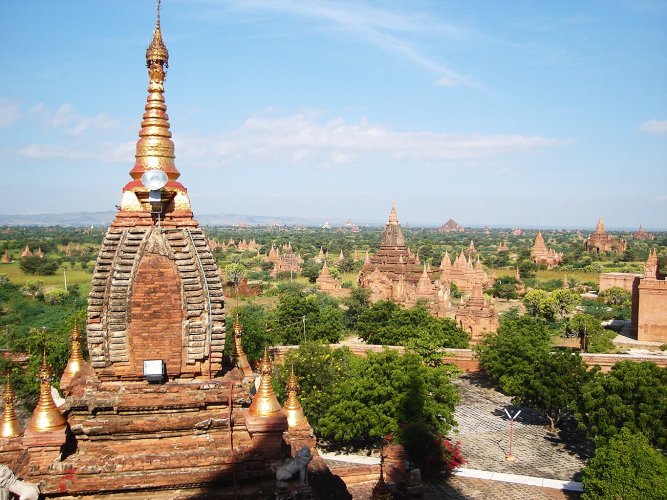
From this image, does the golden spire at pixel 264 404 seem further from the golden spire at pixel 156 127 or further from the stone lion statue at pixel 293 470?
the golden spire at pixel 156 127

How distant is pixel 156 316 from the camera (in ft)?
32.9

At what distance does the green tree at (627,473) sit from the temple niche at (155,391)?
32.4 feet

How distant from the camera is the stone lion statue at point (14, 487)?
8.02m

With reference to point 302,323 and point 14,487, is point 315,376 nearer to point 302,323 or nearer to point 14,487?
point 302,323

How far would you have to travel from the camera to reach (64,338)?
98.0 feet

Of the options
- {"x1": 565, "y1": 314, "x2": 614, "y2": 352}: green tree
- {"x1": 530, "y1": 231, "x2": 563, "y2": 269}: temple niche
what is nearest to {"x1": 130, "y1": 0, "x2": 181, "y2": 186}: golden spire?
{"x1": 565, "y1": 314, "x2": 614, "y2": 352}: green tree

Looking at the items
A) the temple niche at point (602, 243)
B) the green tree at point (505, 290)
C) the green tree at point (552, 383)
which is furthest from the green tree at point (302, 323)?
the temple niche at point (602, 243)

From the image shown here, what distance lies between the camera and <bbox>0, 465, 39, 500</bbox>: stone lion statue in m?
8.02

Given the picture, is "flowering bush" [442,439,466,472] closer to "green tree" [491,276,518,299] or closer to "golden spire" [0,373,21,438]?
"golden spire" [0,373,21,438]

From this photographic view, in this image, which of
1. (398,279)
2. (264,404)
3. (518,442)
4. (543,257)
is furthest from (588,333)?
(543,257)

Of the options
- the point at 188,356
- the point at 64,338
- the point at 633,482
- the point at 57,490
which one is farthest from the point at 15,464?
the point at 64,338

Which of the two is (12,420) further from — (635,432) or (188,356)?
(635,432)

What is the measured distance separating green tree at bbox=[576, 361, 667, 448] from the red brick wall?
16.3m

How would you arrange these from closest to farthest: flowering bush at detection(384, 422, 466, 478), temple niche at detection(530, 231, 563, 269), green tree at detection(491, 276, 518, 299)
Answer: flowering bush at detection(384, 422, 466, 478) → green tree at detection(491, 276, 518, 299) → temple niche at detection(530, 231, 563, 269)
